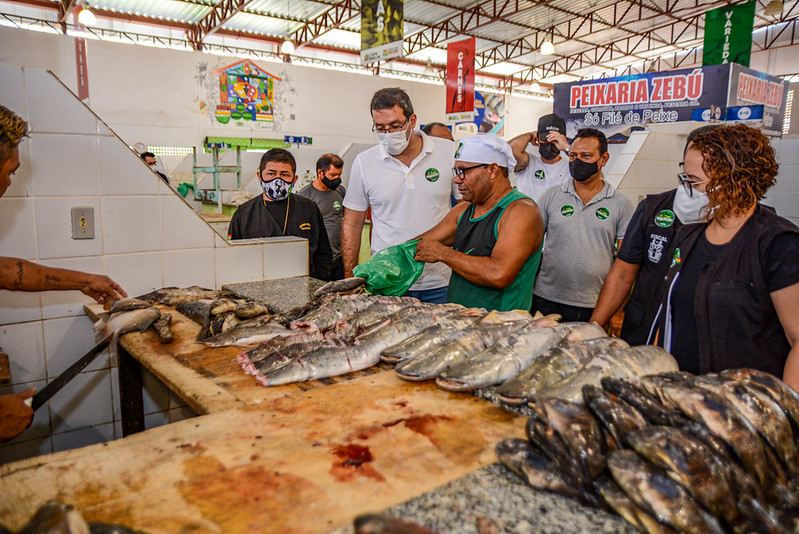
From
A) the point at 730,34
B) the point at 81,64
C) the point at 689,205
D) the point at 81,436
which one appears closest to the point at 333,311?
the point at 689,205

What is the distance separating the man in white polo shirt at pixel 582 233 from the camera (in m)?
Result: 3.72

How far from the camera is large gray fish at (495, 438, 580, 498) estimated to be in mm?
1188

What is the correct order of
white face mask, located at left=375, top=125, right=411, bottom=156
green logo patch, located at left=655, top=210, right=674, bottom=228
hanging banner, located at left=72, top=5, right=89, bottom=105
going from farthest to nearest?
hanging banner, located at left=72, top=5, right=89, bottom=105 → white face mask, located at left=375, top=125, right=411, bottom=156 → green logo patch, located at left=655, top=210, right=674, bottom=228

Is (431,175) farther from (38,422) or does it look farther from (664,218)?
(38,422)

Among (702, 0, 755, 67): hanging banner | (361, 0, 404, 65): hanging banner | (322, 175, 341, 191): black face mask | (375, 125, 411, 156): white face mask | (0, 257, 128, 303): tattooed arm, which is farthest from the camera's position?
(702, 0, 755, 67): hanging banner

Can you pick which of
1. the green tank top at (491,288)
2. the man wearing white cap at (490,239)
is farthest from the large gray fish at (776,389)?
the green tank top at (491,288)

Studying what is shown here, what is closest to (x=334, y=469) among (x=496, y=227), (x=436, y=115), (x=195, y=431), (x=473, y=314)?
(x=195, y=431)

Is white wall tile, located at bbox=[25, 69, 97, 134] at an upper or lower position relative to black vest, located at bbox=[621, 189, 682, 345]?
upper

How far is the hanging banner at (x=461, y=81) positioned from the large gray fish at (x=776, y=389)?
31.9 ft

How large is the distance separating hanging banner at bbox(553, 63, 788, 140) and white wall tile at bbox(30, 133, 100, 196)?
6686 mm

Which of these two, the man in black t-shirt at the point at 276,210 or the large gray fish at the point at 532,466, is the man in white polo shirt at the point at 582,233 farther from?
the large gray fish at the point at 532,466

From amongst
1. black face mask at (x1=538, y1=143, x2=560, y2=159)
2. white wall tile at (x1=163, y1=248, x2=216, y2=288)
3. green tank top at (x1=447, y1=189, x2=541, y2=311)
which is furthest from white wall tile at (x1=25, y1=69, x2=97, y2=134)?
black face mask at (x1=538, y1=143, x2=560, y2=159)

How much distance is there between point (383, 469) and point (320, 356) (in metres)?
0.70

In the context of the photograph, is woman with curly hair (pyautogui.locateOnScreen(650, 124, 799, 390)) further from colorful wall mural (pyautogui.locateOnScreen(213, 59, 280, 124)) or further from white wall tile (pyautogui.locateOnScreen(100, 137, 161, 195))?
colorful wall mural (pyautogui.locateOnScreen(213, 59, 280, 124))
